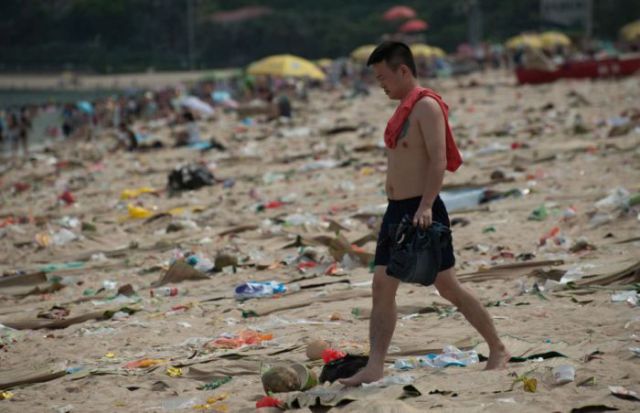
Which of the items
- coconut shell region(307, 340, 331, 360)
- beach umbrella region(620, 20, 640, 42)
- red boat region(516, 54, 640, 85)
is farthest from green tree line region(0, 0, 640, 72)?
coconut shell region(307, 340, 331, 360)

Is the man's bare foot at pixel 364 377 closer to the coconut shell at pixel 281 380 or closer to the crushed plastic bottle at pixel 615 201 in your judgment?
the coconut shell at pixel 281 380

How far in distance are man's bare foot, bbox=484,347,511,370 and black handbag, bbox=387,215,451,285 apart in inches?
18.0

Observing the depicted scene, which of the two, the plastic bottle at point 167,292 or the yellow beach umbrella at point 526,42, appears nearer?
the plastic bottle at point 167,292

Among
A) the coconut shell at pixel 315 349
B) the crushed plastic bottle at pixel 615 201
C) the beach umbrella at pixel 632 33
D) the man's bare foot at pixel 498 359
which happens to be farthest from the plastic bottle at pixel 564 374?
the beach umbrella at pixel 632 33

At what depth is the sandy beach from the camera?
4273mm

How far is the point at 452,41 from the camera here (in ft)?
245

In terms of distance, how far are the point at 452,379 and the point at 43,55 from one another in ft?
302

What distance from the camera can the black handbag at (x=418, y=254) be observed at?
400 centimetres

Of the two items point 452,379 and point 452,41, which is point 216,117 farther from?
point 452,41

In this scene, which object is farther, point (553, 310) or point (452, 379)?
point (553, 310)

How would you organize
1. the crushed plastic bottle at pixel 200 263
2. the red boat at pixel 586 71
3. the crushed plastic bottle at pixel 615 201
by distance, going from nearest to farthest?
the crushed plastic bottle at pixel 200 263
the crushed plastic bottle at pixel 615 201
the red boat at pixel 586 71

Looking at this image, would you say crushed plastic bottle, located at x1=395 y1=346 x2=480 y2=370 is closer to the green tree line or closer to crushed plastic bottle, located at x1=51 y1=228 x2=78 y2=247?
crushed plastic bottle, located at x1=51 y1=228 x2=78 y2=247

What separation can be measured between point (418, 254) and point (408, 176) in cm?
34

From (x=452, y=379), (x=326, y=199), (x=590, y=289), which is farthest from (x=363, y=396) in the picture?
(x=326, y=199)
